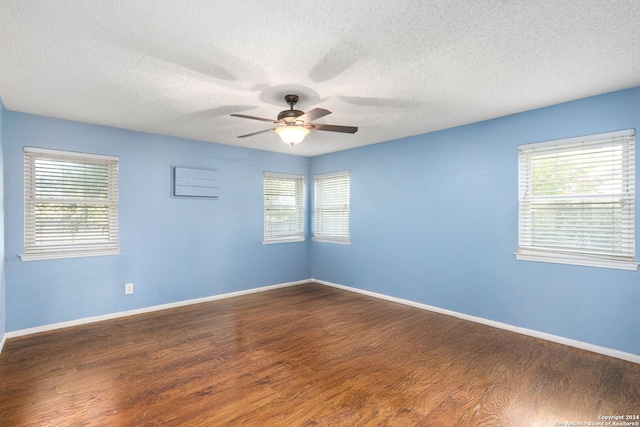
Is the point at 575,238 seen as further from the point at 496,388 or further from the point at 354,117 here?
the point at 354,117

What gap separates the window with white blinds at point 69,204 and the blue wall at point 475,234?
3.43 meters

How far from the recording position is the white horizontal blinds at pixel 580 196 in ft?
9.48

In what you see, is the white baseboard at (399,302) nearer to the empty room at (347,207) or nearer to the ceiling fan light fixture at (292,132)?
the empty room at (347,207)

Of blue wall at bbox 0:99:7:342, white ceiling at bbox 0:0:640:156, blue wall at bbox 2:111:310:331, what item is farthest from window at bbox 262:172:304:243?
blue wall at bbox 0:99:7:342

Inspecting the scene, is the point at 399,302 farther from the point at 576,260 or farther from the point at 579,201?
the point at 579,201

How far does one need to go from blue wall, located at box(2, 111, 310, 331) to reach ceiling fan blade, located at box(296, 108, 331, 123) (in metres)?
2.66

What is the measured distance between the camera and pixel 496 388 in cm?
242

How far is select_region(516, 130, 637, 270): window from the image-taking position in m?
2.89

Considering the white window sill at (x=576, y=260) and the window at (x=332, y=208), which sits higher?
the window at (x=332, y=208)

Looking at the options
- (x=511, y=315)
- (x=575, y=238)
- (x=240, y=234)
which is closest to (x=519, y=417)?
(x=511, y=315)

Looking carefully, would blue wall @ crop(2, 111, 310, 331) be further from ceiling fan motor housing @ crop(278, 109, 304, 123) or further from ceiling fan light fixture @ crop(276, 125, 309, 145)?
ceiling fan motor housing @ crop(278, 109, 304, 123)

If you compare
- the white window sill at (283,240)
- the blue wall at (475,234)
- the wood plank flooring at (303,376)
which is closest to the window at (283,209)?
the white window sill at (283,240)

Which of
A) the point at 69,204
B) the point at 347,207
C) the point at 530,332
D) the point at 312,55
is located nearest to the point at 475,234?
the point at 530,332

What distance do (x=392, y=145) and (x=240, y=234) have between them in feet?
9.12
